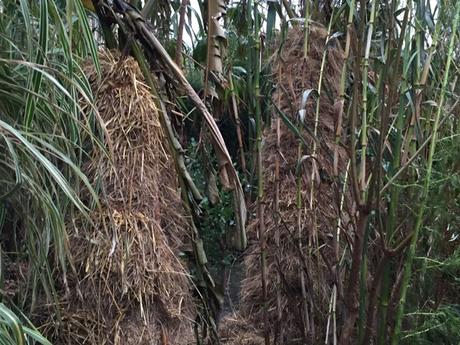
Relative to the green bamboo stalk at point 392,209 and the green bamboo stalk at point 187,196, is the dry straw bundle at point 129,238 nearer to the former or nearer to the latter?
the green bamboo stalk at point 187,196

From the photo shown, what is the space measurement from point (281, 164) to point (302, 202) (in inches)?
6.9

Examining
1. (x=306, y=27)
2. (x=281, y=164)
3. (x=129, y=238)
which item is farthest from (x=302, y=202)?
(x=129, y=238)

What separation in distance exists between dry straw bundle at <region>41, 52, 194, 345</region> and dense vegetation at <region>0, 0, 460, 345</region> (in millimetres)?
12

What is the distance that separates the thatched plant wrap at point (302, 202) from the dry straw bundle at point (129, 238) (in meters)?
0.49

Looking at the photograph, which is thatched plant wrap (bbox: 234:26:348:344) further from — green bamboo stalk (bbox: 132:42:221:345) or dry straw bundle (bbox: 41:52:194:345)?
dry straw bundle (bbox: 41:52:194:345)

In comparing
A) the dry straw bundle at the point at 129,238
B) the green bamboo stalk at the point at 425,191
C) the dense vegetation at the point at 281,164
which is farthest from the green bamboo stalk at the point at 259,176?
the green bamboo stalk at the point at 425,191

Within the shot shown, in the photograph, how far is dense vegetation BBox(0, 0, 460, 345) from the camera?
1695mm

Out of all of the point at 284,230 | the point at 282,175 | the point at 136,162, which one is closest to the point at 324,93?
the point at 282,175

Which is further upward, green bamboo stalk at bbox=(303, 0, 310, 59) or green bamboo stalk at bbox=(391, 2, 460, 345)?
green bamboo stalk at bbox=(303, 0, 310, 59)

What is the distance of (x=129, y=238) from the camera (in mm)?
1929

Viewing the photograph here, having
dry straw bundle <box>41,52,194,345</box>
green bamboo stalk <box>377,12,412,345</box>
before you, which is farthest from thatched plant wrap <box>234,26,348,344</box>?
dry straw bundle <box>41,52,194,345</box>

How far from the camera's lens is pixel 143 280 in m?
1.93

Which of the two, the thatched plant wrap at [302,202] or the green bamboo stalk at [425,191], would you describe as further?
the thatched plant wrap at [302,202]

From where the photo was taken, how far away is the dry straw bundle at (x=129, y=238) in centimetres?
188
